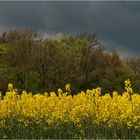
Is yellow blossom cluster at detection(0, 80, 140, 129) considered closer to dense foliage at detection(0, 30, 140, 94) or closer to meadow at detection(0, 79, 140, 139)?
meadow at detection(0, 79, 140, 139)

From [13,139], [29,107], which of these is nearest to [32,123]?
[29,107]

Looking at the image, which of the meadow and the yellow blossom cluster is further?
the yellow blossom cluster

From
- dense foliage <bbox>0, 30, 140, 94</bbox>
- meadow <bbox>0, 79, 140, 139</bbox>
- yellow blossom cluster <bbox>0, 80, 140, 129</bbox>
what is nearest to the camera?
meadow <bbox>0, 79, 140, 139</bbox>

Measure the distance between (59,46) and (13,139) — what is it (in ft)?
163

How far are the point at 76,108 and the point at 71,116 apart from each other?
315 mm

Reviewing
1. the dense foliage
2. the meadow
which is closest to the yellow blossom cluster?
the meadow

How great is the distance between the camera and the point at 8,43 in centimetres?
6494

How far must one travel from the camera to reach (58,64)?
5612 cm

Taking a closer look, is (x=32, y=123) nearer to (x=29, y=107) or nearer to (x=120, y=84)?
(x=29, y=107)

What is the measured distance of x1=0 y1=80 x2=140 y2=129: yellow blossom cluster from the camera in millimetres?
16953

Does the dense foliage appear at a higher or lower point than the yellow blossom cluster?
higher

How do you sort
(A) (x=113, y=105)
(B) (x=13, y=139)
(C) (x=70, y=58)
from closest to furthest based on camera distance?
(B) (x=13, y=139)
(A) (x=113, y=105)
(C) (x=70, y=58)

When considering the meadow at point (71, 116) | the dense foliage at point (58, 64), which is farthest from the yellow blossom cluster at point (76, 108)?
the dense foliage at point (58, 64)

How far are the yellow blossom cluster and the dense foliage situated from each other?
33194 mm
